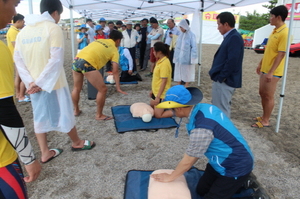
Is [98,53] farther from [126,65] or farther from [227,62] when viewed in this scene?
[126,65]

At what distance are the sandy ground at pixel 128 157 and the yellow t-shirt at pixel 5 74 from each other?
4.82 feet

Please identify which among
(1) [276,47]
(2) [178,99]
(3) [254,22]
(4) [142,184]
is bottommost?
(4) [142,184]

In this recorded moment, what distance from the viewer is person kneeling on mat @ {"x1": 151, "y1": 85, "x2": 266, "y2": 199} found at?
4.97 feet

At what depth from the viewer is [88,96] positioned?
489 cm

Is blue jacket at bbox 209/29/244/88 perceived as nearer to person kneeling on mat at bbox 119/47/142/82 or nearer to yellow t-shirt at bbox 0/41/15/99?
yellow t-shirt at bbox 0/41/15/99

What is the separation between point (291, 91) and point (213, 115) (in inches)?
204

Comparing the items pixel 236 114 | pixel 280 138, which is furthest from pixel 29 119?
pixel 280 138

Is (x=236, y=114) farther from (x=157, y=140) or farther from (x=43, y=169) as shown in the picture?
(x=43, y=169)

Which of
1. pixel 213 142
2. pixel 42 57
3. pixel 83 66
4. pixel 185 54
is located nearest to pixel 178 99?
pixel 213 142

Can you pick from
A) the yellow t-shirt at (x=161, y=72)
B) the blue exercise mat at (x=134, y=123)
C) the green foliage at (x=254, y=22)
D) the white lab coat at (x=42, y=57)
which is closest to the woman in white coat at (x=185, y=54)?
the yellow t-shirt at (x=161, y=72)

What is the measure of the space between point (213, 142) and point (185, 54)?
3924mm

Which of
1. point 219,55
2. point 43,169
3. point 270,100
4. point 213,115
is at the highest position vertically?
point 219,55

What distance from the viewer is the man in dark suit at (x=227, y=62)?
2.63 m

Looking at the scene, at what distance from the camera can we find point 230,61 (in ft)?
8.71
